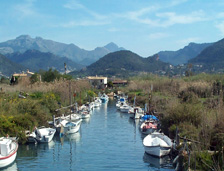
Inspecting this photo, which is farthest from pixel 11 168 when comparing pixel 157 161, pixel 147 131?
pixel 147 131

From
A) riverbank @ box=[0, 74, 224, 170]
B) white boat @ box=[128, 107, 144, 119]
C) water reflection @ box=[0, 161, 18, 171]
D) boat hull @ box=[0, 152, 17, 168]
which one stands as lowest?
water reflection @ box=[0, 161, 18, 171]

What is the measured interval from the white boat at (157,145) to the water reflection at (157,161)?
1.09 ft

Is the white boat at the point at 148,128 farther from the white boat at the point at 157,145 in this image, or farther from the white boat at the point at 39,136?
the white boat at the point at 39,136

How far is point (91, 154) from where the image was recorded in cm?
2775

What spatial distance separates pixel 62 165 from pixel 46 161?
1785 millimetres

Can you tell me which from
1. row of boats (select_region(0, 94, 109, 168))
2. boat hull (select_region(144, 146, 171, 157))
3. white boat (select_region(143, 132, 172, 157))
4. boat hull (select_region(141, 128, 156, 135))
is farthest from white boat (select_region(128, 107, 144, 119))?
boat hull (select_region(144, 146, 171, 157))

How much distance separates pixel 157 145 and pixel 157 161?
1311mm

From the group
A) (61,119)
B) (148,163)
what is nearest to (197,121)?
(148,163)

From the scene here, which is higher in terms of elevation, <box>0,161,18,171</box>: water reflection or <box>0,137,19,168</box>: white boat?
<box>0,137,19,168</box>: white boat

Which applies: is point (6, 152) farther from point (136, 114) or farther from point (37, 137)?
point (136, 114)

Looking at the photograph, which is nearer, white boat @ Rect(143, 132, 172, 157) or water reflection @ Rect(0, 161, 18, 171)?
water reflection @ Rect(0, 161, 18, 171)

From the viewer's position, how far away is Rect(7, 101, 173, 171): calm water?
79.8 feet

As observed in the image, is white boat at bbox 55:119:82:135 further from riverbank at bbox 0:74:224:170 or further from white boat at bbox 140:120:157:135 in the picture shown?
white boat at bbox 140:120:157:135

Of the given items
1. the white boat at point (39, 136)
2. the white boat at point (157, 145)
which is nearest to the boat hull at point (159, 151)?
the white boat at point (157, 145)
